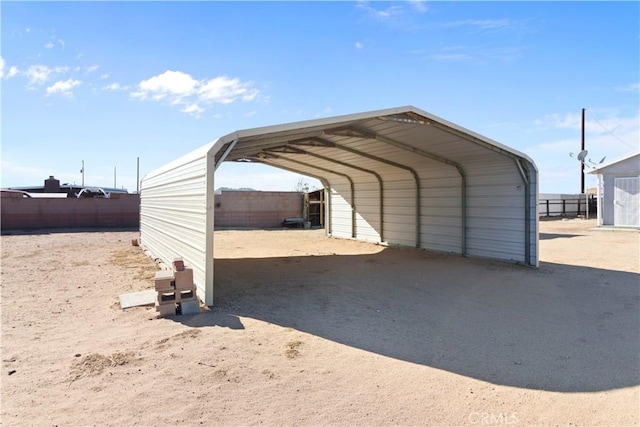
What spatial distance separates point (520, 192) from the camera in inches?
369

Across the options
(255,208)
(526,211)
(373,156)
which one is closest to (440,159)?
(373,156)

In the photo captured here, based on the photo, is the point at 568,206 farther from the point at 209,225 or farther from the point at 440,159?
the point at 209,225

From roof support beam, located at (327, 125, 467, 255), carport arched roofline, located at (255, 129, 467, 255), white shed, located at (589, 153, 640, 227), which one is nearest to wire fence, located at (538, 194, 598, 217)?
white shed, located at (589, 153, 640, 227)

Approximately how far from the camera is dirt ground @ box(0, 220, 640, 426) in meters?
2.84

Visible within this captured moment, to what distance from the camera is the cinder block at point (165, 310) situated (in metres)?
5.06

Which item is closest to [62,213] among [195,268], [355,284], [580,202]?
[195,268]

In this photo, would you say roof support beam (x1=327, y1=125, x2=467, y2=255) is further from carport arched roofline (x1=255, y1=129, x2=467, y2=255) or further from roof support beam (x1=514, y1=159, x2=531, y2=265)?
roof support beam (x1=514, y1=159, x2=531, y2=265)

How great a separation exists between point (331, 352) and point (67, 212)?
21.4 m

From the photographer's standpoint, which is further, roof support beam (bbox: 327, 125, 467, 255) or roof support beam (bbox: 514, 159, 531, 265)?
roof support beam (bbox: 514, 159, 531, 265)

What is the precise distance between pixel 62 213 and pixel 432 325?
21.7 metres

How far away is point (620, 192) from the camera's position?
1717 centimetres

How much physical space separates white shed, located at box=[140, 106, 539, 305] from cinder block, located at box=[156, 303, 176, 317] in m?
0.54

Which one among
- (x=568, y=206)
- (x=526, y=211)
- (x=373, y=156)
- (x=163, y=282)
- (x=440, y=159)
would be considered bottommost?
(x=163, y=282)

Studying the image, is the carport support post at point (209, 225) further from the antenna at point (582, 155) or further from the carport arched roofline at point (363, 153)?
the antenna at point (582, 155)
